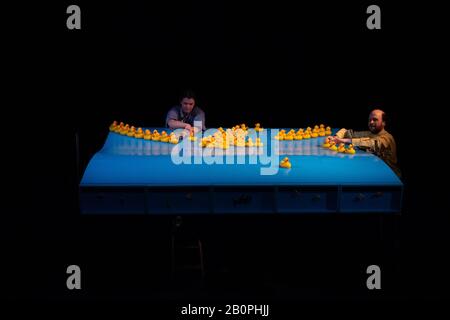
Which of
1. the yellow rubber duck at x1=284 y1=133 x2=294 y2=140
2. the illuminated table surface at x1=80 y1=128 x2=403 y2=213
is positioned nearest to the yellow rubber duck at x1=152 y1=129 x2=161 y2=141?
the illuminated table surface at x1=80 y1=128 x2=403 y2=213

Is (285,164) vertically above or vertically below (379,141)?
below

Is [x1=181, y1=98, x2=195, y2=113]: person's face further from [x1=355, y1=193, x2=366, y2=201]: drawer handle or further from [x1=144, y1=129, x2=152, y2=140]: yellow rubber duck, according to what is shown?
[x1=355, y1=193, x2=366, y2=201]: drawer handle

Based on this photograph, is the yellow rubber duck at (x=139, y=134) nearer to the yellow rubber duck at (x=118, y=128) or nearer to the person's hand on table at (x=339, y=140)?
the yellow rubber duck at (x=118, y=128)

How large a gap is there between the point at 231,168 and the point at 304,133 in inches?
53.6

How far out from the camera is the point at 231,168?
638cm

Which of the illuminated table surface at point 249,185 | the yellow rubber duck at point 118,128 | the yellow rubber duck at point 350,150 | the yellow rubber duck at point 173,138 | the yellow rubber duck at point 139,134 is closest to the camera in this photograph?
the illuminated table surface at point 249,185

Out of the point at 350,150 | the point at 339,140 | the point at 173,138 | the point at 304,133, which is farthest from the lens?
the point at 304,133

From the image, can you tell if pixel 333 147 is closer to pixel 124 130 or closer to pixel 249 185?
pixel 249 185

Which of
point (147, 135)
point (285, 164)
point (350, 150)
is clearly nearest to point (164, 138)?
point (147, 135)

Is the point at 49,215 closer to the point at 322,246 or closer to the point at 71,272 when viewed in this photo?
the point at 71,272

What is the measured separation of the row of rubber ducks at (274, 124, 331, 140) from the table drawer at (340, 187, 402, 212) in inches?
54.4

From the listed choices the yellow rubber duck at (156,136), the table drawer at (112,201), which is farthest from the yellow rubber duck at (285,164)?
the yellow rubber duck at (156,136)

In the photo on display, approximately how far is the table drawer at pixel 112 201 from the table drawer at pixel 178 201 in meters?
0.09

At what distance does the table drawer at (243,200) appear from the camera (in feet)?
20.1
